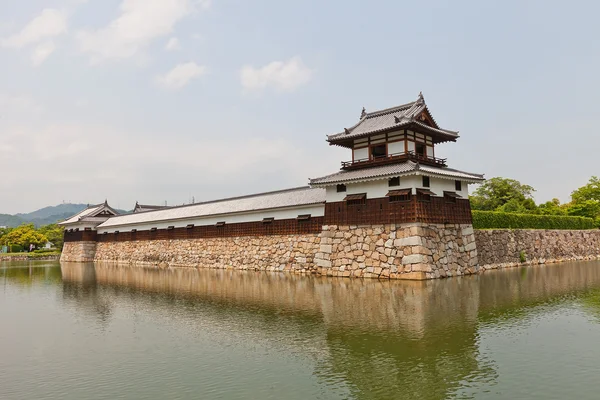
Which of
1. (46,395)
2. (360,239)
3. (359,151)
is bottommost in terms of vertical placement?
(46,395)

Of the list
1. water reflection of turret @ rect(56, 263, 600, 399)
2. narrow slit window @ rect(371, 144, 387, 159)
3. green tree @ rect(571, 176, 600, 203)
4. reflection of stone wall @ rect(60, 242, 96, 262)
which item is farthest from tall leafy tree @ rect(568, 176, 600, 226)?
reflection of stone wall @ rect(60, 242, 96, 262)

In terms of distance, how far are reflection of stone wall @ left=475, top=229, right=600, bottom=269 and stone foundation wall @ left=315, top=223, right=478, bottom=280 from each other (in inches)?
140

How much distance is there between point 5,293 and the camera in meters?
22.2

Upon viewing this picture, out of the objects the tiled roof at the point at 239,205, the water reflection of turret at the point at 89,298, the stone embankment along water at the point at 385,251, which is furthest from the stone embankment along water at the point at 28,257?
the water reflection of turret at the point at 89,298

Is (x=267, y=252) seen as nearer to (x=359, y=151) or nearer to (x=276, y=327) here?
(x=359, y=151)

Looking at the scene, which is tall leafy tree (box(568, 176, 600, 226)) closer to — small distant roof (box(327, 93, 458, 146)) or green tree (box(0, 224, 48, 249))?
small distant roof (box(327, 93, 458, 146))

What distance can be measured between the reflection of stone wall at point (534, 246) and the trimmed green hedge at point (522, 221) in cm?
84

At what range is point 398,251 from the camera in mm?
22203

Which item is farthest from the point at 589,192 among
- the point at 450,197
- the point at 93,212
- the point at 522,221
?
the point at 93,212

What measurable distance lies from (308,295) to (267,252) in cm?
1321

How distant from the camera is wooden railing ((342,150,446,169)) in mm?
23781

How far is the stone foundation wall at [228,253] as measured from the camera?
93.0ft

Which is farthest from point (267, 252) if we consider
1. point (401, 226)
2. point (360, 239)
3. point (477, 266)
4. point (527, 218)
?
point (527, 218)

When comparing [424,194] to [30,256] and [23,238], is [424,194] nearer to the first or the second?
[30,256]
